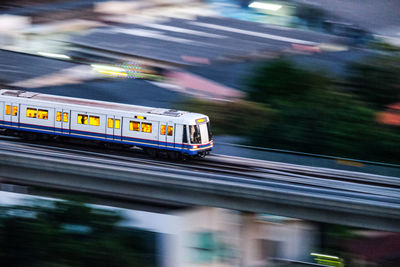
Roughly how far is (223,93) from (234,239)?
16.3 m

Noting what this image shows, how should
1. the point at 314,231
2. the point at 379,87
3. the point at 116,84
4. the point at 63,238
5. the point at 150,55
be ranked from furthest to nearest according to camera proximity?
the point at 150,55, the point at 116,84, the point at 379,87, the point at 314,231, the point at 63,238

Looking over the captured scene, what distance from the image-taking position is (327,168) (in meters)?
26.3

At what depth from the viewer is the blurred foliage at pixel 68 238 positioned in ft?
85.2

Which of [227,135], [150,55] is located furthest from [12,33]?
[227,135]

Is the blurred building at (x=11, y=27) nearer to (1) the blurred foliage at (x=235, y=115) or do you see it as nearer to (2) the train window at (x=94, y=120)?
(1) the blurred foliage at (x=235, y=115)

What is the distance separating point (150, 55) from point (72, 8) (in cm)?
1117

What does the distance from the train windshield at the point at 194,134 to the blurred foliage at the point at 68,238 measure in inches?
175

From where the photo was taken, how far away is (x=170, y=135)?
27391mm

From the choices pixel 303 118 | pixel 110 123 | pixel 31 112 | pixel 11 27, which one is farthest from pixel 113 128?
pixel 11 27

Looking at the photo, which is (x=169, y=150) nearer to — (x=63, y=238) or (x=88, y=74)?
(x=63, y=238)

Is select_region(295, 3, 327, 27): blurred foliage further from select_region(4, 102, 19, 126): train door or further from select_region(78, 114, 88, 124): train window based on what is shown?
select_region(4, 102, 19, 126): train door

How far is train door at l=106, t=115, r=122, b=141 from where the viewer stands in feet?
92.7

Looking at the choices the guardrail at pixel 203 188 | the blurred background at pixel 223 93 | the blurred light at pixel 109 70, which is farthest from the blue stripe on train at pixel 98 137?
the blurred light at pixel 109 70

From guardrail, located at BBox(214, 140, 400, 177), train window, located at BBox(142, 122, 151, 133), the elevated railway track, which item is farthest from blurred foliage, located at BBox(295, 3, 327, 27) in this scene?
the elevated railway track
